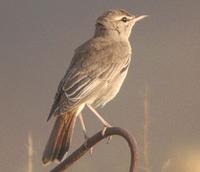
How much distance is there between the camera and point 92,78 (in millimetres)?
6520

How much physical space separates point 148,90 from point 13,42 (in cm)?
188

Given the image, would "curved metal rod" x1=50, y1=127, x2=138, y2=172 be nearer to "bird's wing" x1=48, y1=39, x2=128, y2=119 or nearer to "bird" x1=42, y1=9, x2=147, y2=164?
"bird" x1=42, y1=9, x2=147, y2=164

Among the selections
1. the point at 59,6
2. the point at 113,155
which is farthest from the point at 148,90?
the point at 59,6

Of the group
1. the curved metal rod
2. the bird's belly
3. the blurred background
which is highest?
the curved metal rod

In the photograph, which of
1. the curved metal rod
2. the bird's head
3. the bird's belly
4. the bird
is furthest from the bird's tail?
the bird's head

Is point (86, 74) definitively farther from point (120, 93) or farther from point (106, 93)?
point (120, 93)

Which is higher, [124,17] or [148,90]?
[124,17]

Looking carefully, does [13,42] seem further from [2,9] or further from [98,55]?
[98,55]

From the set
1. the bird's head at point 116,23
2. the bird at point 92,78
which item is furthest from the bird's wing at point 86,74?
the bird's head at point 116,23

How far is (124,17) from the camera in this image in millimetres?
7121

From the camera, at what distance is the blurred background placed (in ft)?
29.4

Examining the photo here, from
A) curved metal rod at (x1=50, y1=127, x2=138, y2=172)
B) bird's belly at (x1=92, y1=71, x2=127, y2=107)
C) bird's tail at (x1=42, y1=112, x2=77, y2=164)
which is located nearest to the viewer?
curved metal rod at (x1=50, y1=127, x2=138, y2=172)

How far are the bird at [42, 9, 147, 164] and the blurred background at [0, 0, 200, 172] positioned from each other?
2.72 ft

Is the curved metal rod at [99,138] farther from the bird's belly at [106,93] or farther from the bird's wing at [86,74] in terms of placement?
the bird's belly at [106,93]
